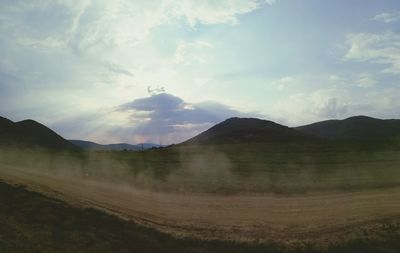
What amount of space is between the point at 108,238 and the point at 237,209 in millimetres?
9974

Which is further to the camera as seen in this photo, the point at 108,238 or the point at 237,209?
the point at 237,209

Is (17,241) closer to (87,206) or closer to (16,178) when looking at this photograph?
(87,206)

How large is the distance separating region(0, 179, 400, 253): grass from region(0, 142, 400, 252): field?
223 millimetres

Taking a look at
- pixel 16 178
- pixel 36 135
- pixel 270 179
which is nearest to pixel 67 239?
pixel 16 178

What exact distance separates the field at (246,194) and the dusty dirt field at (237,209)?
0.16 feet

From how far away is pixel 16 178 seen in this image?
33.9 meters

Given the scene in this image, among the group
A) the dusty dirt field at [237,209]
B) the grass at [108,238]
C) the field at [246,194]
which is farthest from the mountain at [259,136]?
the grass at [108,238]

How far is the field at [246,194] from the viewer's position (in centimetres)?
2117

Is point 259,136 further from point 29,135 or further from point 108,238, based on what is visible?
point 108,238

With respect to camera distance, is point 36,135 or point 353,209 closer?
point 353,209

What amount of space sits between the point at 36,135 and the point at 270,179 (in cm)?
12425

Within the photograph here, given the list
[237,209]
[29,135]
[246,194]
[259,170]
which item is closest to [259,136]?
[29,135]

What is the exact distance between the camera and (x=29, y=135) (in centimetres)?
14112

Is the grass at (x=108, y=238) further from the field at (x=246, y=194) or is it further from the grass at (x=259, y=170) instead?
the grass at (x=259, y=170)
